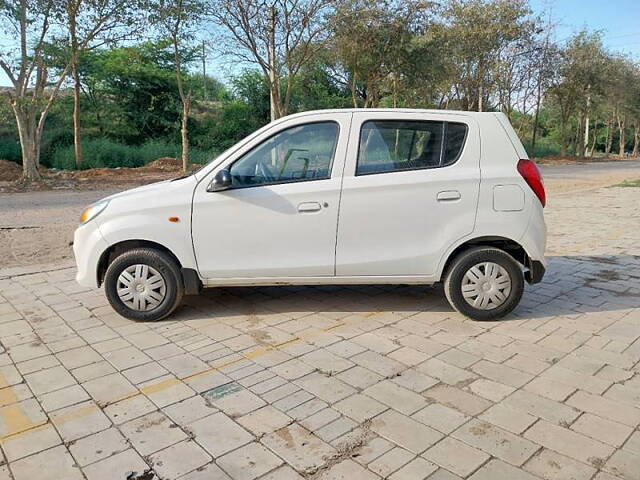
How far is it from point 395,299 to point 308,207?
4.82 feet

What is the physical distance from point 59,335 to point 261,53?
1624 cm

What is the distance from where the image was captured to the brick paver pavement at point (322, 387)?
8.58ft

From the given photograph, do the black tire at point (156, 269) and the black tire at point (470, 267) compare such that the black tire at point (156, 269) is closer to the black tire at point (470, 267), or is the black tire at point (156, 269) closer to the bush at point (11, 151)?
the black tire at point (470, 267)

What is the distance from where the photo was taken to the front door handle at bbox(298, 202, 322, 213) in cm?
433

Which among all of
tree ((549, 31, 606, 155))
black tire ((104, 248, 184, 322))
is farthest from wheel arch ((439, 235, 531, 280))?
tree ((549, 31, 606, 155))

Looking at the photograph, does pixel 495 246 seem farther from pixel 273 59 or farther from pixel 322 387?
pixel 273 59

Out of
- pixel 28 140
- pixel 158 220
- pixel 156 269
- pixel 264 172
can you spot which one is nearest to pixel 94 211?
pixel 158 220

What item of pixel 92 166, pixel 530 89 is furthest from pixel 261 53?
pixel 530 89

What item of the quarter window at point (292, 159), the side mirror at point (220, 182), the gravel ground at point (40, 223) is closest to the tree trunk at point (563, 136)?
the gravel ground at point (40, 223)

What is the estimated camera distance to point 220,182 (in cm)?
427

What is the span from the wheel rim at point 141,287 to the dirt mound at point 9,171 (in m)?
16.4

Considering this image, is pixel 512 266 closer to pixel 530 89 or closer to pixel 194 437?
pixel 194 437

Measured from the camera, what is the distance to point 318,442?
2.77m

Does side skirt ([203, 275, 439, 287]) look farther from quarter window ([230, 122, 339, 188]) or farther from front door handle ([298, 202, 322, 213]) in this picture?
quarter window ([230, 122, 339, 188])
